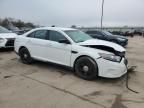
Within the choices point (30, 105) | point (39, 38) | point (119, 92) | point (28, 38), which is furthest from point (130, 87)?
point (28, 38)

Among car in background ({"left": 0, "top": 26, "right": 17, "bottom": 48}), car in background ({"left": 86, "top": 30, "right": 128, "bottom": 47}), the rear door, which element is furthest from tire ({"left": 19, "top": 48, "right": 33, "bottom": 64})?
car in background ({"left": 86, "top": 30, "right": 128, "bottom": 47})

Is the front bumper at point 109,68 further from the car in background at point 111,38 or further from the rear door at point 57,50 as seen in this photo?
the car in background at point 111,38

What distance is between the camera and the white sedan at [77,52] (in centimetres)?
520

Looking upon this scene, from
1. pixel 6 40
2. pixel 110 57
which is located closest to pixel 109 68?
pixel 110 57

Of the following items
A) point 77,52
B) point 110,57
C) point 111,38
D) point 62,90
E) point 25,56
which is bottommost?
point 62,90

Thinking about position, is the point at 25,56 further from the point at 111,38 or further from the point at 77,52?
the point at 111,38

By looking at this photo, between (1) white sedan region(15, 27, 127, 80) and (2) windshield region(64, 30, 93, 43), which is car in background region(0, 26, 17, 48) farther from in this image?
(2) windshield region(64, 30, 93, 43)

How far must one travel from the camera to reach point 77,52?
562 cm

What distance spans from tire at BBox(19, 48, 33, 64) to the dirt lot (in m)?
0.80

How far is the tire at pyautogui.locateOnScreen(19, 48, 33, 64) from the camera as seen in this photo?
7223mm

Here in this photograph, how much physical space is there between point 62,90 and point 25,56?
3.24 metres

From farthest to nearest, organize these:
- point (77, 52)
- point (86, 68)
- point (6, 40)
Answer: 1. point (6, 40)
2. point (77, 52)
3. point (86, 68)

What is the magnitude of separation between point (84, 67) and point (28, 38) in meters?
2.90

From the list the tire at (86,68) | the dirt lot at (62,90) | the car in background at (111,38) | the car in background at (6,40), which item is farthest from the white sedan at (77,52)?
the car in background at (111,38)
